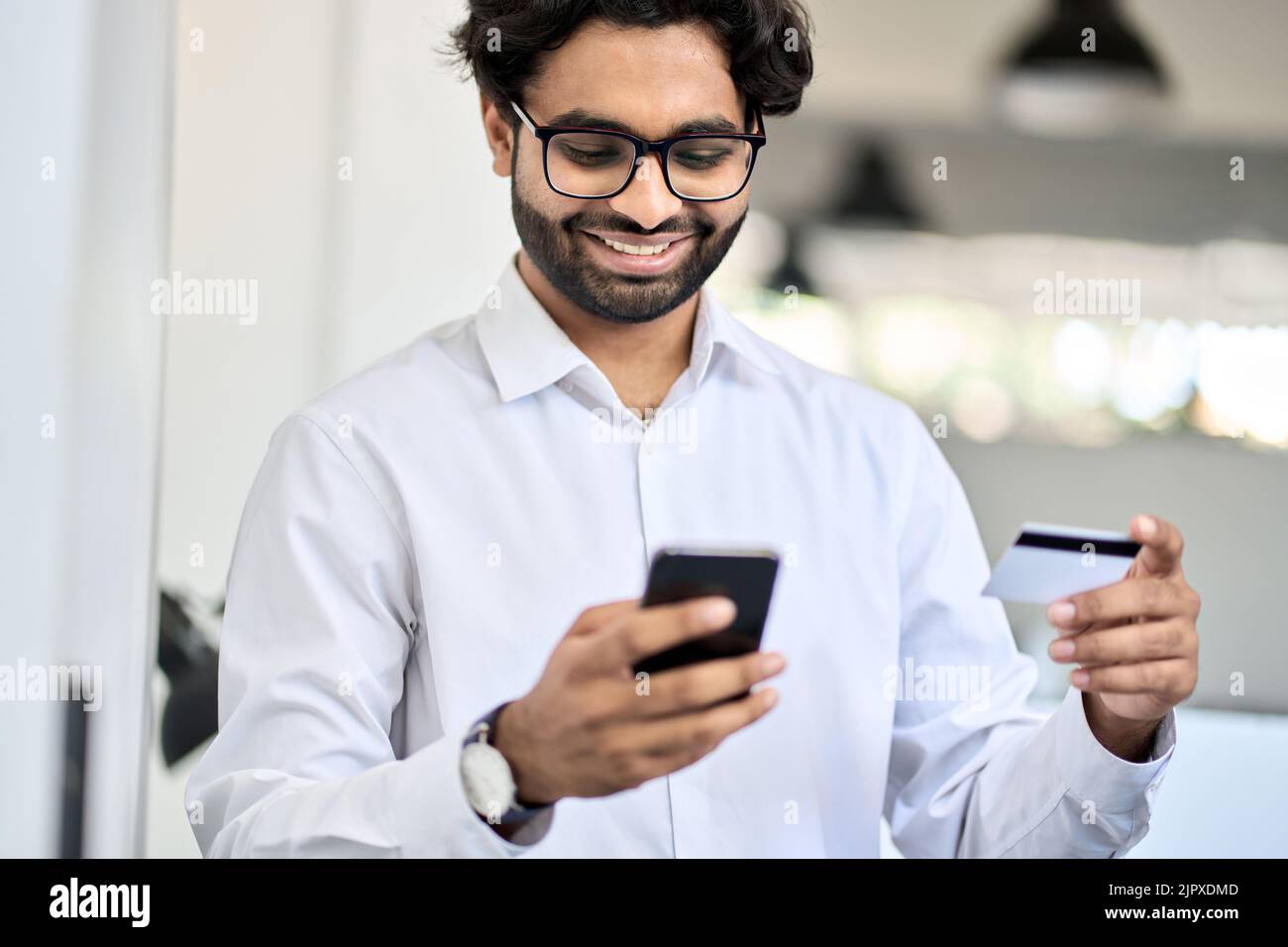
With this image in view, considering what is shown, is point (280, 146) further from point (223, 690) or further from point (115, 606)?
point (223, 690)

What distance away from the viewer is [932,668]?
133 centimetres

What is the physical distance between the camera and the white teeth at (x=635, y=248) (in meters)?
1.27

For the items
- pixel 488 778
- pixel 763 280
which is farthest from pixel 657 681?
pixel 763 280

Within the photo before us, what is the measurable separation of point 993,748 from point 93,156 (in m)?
1.42

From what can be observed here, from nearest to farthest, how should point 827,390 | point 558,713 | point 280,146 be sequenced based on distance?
point 558,713, point 827,390, point 280,146

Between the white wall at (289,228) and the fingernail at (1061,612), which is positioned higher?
the white wall at (289,228)

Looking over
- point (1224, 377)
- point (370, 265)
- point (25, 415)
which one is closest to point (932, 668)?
point (1224, 377)

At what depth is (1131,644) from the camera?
101 centimetres

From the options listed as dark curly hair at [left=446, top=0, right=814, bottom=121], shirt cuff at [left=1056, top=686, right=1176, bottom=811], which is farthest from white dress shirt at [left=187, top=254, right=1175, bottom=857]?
dark curly hair at [left=446, top=0, right=814, bottom=121]

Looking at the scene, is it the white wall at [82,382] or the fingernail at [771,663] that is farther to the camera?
the white wall at [82,382]

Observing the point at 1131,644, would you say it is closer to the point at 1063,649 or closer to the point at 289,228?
the point at 1063,649

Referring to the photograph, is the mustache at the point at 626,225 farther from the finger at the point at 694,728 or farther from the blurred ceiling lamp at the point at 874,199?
the blurred ceiling lamp at the point at 874,199

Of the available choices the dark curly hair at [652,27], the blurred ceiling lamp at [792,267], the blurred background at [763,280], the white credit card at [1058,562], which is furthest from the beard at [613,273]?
the blurred ceiling lamp at [792,267]

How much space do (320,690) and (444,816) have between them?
0.69 feet
